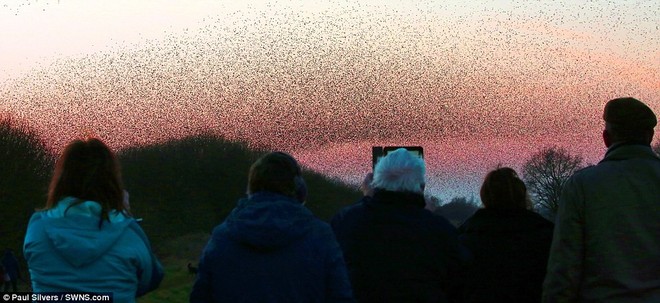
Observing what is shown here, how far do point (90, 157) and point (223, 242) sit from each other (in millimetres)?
870

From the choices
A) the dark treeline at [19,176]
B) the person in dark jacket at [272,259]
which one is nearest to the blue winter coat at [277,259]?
the person in dark jacket at [272,259]

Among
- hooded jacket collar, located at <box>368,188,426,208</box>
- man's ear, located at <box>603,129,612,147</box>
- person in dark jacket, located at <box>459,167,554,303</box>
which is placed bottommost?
person in dark jacket, located at <box>459,167,554,303</box>

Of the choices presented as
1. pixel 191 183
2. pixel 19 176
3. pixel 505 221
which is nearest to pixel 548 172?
pixel 191 183

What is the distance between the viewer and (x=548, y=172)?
106 metres

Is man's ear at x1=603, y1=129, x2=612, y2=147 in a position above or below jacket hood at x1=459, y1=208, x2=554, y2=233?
above

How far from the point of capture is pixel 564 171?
107 m

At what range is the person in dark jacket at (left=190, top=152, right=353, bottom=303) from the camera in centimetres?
583

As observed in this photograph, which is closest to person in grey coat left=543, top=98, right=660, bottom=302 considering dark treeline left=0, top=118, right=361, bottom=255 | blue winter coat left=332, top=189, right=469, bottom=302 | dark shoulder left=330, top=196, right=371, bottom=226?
blue winter coat left=332, top=189, right=469, bottom=302

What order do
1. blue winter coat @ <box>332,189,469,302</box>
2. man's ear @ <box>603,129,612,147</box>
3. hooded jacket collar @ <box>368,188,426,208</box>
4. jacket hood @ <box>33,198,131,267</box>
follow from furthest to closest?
hooded jacket collar @ <box>368,188,426,208</box>, blue winter coat @ <box>332,189,469,302</box>, man's ear @ <box>603,129,612,147</box>, jacket hood @ <box>33,198,131,267</box>

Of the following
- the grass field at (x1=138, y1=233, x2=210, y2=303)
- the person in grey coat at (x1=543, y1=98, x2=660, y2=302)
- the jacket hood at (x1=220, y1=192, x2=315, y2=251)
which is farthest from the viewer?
the grass field at (x1=138, y1=233, x2=210, y2=303)

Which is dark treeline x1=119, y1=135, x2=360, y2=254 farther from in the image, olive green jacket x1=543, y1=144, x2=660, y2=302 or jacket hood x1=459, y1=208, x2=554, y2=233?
olive green jacket x1=543, y1=144, x2=660, y2=302

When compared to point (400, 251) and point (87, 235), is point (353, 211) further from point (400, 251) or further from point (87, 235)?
point (87, 235)

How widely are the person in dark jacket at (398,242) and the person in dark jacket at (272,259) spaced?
0.99 meters

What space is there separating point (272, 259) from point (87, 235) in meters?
1.01
